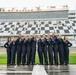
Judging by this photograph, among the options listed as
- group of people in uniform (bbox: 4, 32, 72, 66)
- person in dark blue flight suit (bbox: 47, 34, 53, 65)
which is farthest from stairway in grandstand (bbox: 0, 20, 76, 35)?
person in dark blue flight suit (bbox: 47, 34, 53, 65)

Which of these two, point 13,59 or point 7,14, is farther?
point 7,14

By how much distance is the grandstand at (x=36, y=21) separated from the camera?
188 feet

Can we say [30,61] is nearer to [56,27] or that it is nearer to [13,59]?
[13,59]

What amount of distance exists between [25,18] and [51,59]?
59362mm

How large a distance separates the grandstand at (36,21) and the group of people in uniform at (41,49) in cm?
3265

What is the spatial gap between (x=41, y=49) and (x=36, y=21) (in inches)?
2079

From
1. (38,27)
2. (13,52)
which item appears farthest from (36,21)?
(13,52)

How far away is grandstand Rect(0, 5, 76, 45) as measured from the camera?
57281mm

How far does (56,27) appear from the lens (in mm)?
59094

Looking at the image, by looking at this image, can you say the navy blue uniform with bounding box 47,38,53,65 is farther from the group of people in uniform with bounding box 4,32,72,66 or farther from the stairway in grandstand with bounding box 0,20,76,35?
the stairway in grandstand with bounding box 0,20,76,35

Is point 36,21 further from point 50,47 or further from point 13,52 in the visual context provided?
point 50,47

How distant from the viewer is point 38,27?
59469 mm

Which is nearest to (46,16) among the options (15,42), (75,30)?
(75,30)

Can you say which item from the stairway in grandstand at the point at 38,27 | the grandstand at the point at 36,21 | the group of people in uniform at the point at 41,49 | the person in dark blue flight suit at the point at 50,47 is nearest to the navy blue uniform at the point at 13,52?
the group of people in uniform at the point at 41,49
